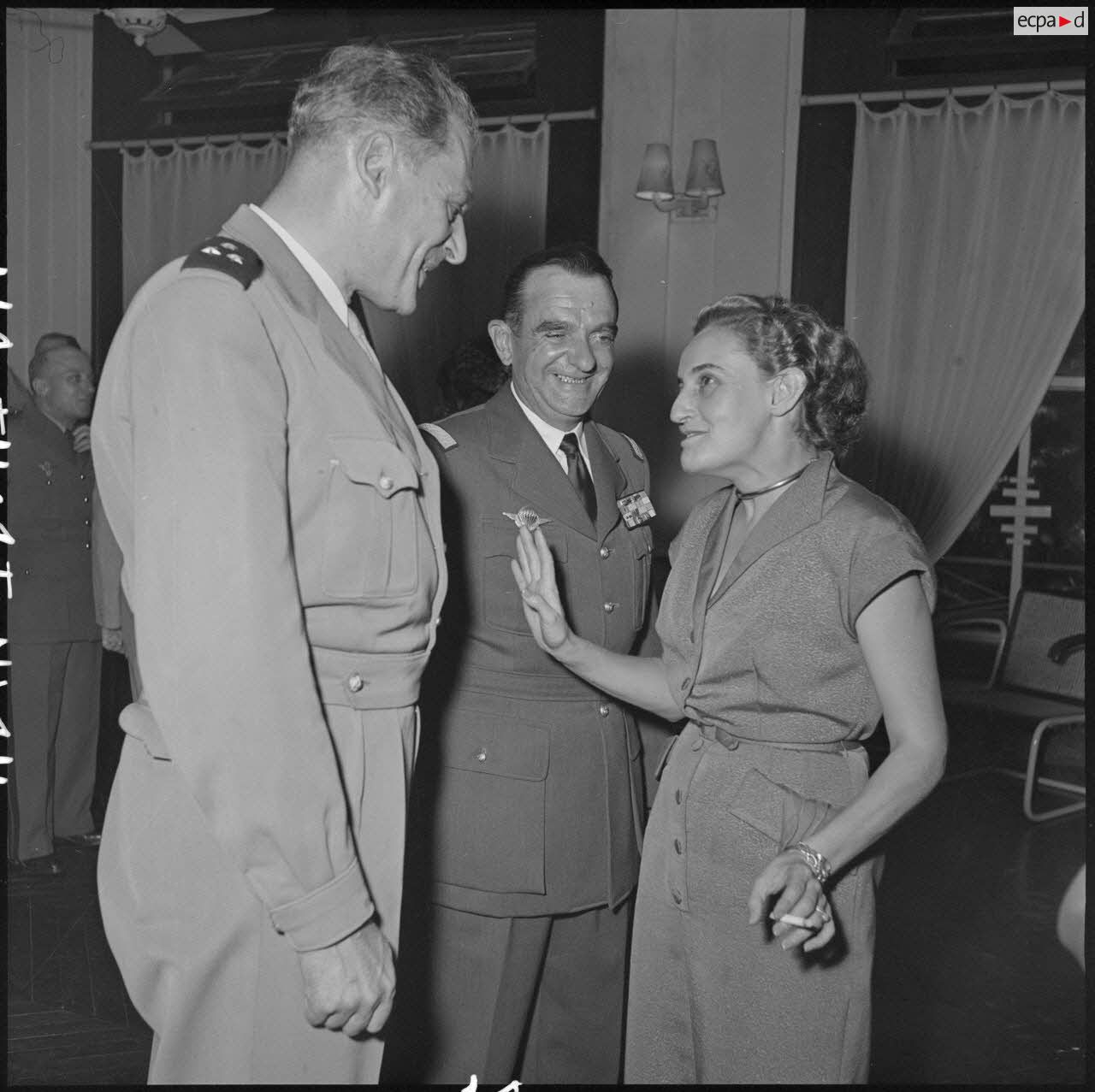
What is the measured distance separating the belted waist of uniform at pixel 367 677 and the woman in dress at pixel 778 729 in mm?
588

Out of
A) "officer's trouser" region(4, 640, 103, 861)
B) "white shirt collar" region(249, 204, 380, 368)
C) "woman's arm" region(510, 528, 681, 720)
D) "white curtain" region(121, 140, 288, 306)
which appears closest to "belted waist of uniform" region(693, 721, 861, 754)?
"woman's arm" region(510, 528, 681, 720)

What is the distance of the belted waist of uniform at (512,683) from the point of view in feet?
7.76

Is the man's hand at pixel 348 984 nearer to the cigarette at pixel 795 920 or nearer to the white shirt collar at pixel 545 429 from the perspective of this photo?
the cigarette at pixel 795 920

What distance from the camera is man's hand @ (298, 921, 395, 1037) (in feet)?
4.47

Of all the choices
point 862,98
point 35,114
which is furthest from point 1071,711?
point 35,114

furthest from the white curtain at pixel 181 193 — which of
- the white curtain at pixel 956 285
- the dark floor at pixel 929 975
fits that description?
the dark floor at pixel 929 975

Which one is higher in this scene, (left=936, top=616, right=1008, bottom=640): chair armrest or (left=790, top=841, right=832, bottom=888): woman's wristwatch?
(left=790, top=841, right=832, bottom=888): woman's wristwatch

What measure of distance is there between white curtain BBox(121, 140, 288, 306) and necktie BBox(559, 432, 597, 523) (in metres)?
5.49

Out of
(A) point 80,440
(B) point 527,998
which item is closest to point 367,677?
(B) point 527,998

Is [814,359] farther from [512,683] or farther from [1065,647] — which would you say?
[1065,647]

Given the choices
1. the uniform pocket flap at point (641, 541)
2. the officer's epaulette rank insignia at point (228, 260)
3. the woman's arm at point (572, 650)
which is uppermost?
the officer's epaulette rank insignia at point (228, 260)

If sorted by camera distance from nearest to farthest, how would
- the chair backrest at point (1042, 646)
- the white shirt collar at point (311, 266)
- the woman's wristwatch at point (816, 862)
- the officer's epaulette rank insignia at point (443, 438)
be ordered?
the white shirt collar at point (311, 266) → the woman's wristwatch at point (816, 862) → the officer's epaulette rank insignia at point (443, 438) → the chair backrest at point (1042, 646)

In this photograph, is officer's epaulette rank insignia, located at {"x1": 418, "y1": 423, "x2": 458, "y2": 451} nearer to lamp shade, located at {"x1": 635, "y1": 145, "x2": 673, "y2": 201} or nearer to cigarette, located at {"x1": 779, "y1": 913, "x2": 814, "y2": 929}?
cigarette, located at {"x1": 779, "y1": 913, "x2": 814, "y2": 929}

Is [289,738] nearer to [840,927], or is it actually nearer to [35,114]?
[840,927]
